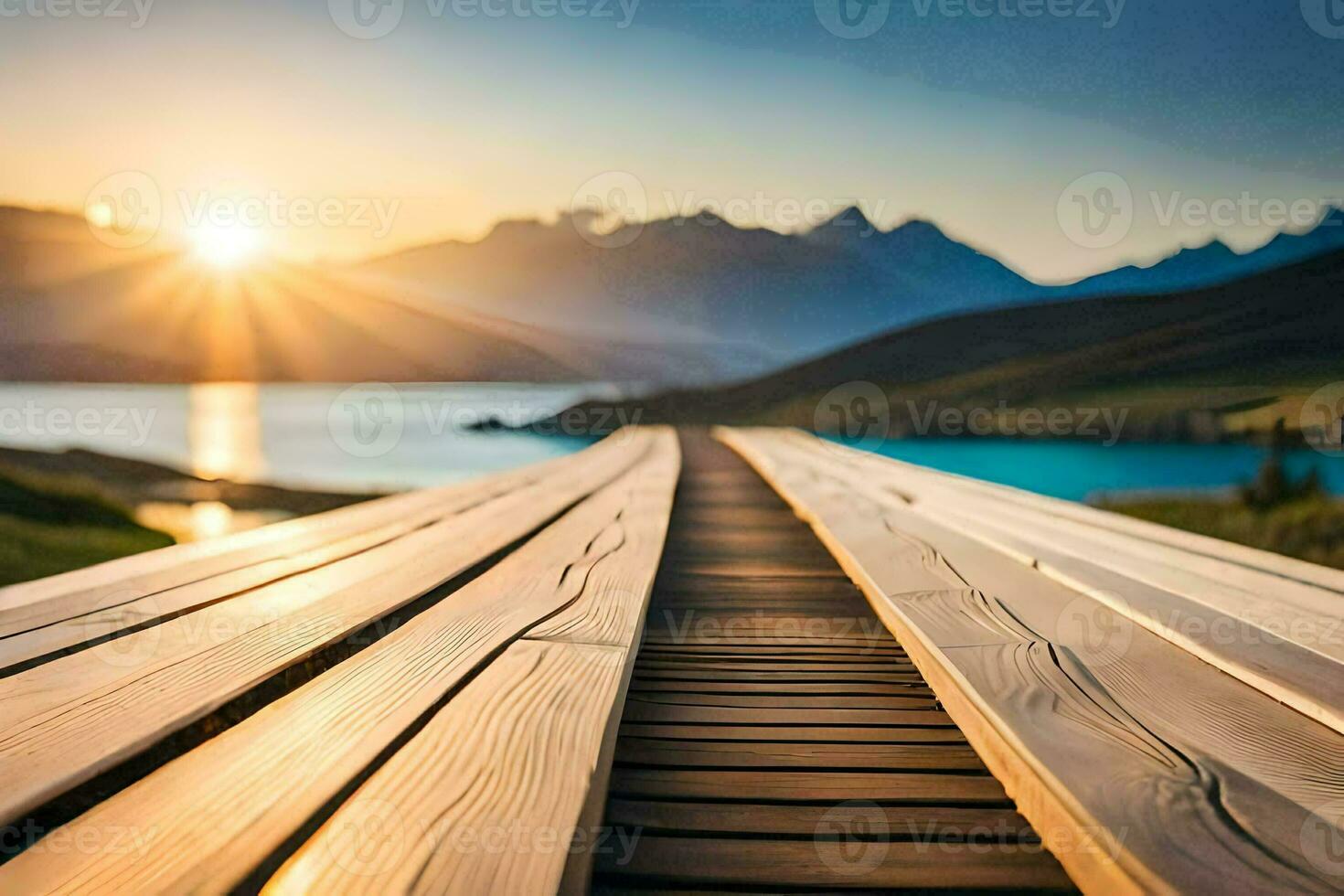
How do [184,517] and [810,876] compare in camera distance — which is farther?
[184,517]

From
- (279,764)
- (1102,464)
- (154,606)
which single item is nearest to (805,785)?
(279,764)

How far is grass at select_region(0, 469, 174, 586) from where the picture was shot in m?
6.91

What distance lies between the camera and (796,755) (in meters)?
1.70

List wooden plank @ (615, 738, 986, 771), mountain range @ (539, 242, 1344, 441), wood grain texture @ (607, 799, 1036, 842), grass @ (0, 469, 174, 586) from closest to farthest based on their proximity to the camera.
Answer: wood grain texture @ (607, 799, 1036, 842)
wooden plank @ (615, 738, 986, 771)
grass @ (0, 469, 174, 586)
mountain range @ (539, 242, 1344, 441)

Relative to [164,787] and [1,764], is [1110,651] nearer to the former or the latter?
[164,787]

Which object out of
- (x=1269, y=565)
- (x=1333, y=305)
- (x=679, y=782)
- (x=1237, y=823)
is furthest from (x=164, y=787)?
(x=1333, y=305)

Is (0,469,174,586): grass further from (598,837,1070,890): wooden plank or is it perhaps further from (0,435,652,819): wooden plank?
(598,837,1070,890): wooden plank

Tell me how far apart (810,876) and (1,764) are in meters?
1.13

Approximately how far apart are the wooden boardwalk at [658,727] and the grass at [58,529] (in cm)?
510

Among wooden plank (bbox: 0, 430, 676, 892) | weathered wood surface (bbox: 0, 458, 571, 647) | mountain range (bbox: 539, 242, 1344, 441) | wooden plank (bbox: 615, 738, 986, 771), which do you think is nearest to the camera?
wooden plank (bbox: 0, 430, 676, 892)

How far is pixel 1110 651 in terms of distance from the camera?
6.42 feet

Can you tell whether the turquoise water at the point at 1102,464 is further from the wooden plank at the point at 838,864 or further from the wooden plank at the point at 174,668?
the wooden plank at the point at 838,864

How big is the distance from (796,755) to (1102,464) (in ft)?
59.7

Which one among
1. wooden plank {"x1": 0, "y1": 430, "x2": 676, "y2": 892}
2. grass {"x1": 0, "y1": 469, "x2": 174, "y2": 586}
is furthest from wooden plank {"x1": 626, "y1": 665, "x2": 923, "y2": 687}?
grass {"x1": 0, "y1": 469, "x2": 174, "y2": 586}
